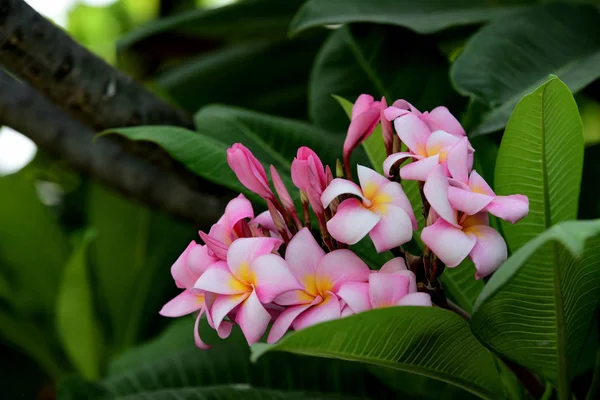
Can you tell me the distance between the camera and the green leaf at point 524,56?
720 millimetres

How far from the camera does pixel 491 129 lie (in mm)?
667

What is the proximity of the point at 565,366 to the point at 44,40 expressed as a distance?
0.61 m

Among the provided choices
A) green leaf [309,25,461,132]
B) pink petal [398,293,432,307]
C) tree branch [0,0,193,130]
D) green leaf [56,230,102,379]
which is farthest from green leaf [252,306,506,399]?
green leaf [56,230,102,379]

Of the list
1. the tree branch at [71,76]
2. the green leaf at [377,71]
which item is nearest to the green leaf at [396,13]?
the green leaf at [377,71]

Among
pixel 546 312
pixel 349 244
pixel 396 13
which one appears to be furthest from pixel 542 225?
pixel 396 13

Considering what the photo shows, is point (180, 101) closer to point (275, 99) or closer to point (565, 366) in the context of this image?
point (275, 99)

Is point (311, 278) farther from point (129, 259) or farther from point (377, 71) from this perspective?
point (129, 259)

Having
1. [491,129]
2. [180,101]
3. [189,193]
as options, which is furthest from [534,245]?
[180,101]

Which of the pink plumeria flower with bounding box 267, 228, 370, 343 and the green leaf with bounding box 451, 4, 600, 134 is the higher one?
the green leaf with bounding box 451, 4, 600, 134

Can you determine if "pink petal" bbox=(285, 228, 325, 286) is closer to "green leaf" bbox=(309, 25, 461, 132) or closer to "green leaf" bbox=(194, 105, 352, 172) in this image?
"green leaf" bbox=(194, 105, 352, 172)

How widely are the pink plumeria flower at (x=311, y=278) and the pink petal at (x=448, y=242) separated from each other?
0.05 meters

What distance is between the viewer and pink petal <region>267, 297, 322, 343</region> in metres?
0.45

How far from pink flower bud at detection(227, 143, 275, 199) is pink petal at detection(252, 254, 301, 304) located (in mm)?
85

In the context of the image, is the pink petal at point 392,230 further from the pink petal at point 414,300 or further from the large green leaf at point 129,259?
the large green leaf at point 129,259
